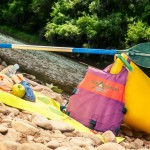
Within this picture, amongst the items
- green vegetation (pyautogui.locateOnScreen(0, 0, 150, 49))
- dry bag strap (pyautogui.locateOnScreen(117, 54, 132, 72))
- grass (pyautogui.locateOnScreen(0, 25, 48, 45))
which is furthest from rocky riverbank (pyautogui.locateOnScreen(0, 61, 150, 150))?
grass (pyautogui.locateOnScreen(0, 25, 48, 45))

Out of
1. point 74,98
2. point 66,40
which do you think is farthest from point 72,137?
point 66,40

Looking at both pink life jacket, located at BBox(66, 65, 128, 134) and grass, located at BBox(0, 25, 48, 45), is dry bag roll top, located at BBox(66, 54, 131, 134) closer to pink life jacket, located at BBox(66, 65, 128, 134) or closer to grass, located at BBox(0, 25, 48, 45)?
pink life jacket, located at BBox(66, 65, 128, 134)

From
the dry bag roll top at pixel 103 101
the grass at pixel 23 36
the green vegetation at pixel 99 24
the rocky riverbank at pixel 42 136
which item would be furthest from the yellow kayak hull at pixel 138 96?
the grass at pixel 23 36

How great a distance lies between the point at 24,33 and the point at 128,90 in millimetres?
29363

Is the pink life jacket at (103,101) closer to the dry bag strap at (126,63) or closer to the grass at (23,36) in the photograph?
the dry bag strap at (126,63)

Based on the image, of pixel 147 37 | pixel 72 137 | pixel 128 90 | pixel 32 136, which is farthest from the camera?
pixel 147 37

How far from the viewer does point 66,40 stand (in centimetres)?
2675

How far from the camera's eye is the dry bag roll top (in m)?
5.27

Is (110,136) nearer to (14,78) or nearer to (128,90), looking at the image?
(128,90)

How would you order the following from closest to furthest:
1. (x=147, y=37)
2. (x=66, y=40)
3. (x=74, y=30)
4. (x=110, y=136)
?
(x=110, y=136) → (x=147, y=37) → (x=74, y=30) → (x=66, y=40)

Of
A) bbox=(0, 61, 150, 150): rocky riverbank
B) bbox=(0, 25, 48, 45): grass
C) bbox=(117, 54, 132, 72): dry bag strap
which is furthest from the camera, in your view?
bbox=(0, 25, 48, 45): grass

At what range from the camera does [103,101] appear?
5293 mm

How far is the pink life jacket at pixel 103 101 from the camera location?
5.27 meters

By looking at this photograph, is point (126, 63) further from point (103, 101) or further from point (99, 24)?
point (99, 24)
